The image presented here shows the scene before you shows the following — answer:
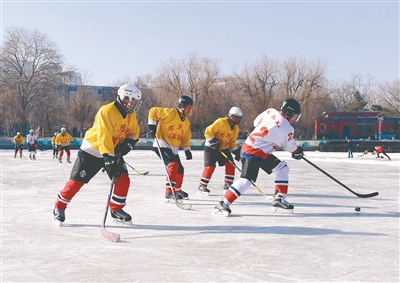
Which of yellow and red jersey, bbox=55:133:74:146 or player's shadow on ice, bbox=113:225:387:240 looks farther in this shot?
yellow and red jersey, bbox=55:133:74:146

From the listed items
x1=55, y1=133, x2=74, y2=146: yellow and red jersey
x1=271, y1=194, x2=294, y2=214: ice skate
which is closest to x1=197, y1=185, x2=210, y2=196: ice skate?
x1=271, y1=194, x2=294, y2=214: ice skate

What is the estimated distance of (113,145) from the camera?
3.81 metres

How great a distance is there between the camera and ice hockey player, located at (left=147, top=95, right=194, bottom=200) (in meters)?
5.53

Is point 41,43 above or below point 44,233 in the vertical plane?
above

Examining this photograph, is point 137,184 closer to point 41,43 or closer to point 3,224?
point 3,224

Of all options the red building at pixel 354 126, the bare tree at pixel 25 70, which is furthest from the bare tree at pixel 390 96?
the bare tree at pixel 25 70

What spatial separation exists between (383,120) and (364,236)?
111ft

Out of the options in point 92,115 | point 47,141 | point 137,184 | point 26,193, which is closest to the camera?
point 26,193

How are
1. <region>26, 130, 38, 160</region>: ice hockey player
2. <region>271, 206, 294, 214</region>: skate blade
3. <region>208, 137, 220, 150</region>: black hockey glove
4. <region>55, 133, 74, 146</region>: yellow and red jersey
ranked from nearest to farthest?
<region>271, 206, 294, 214</region>: skate blade
<region>208, 137, 220, 150</region>: black hockey glove
<region>55, 133, 74, 146</region>: yellow and red jersey
<region>26, 130, 38, 160</region>: ice hockey player

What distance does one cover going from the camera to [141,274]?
260 cm

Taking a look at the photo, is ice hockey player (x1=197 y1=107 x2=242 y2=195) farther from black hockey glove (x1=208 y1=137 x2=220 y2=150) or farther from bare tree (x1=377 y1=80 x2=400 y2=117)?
bare tree (x1=377 y1=80 x2=400 y2=117)

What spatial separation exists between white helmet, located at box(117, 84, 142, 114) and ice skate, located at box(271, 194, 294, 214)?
7.26 feet

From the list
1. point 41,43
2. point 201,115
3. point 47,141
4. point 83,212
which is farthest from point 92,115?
point 83,212

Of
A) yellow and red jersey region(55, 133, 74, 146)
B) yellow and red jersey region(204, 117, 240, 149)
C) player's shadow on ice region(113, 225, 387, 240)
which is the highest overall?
yellow and red jersey region(204, 117, 240, 149)
